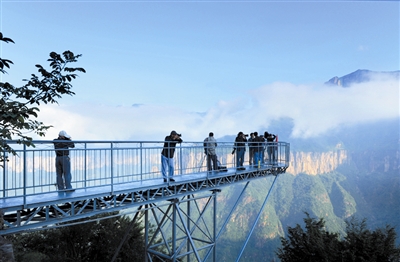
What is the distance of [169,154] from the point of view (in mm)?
11992

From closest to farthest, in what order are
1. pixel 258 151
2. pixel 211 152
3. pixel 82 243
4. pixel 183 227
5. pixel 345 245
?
pixel 211 152 → pixel 183 227 → pixel 258 151 → pixel 345 245 → pixel 82 243

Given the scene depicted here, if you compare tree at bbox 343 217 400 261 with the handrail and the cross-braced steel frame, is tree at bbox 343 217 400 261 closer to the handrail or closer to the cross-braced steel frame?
the cross-braced steel frame

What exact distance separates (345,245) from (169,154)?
13187mm

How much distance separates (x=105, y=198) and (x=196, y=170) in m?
5.52

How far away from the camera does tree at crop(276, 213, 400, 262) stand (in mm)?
19234

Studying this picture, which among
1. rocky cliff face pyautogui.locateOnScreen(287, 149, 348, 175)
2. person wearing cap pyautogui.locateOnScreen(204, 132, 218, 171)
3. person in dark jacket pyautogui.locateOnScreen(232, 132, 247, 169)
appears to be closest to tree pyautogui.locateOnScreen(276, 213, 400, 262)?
person in dark jacket pyautogui.locateOnScreen(232, 132, 247, 169)

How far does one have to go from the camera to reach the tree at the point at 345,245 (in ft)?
63.1

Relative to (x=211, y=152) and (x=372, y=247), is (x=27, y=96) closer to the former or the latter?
(x=211, y=152)

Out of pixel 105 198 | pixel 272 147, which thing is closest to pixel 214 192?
pixel 272 147

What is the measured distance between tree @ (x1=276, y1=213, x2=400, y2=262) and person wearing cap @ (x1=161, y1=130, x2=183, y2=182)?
460 inches

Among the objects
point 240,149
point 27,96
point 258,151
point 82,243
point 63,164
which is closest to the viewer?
point 27,96

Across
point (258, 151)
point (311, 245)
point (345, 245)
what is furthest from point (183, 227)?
point (345, 245)

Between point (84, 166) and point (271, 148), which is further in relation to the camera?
point (271, 148)

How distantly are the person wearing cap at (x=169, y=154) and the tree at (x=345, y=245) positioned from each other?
460 inches
